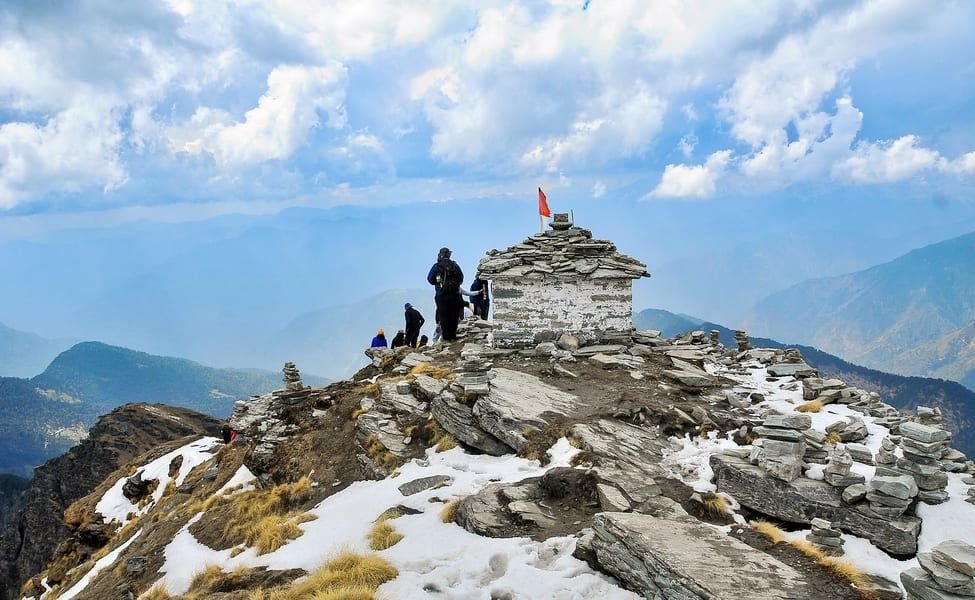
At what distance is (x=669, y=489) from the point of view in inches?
410

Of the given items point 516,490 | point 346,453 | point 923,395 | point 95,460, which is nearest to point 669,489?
point 516,490

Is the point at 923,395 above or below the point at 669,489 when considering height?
below

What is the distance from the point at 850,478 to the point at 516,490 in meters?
5.69

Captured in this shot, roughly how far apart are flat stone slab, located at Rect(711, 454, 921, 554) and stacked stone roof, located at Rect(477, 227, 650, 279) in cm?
1047

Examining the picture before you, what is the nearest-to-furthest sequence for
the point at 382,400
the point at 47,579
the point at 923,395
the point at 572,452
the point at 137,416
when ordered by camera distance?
the point at 572,452
the point at 382,400
the point at 47,579
the point at 137,416
the point at 923,395

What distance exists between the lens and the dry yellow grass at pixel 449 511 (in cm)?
1038

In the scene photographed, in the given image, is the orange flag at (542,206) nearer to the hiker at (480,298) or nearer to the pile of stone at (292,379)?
the hiker at (480,298)

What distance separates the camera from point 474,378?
15.5 meters

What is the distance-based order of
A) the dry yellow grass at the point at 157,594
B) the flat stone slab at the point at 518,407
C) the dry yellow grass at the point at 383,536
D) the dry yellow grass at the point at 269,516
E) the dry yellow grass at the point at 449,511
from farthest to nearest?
the flat stone slab at the point at 518,407 → the dry yellow grass at the point at 269,516 → the dry yellow grass at the point at 157,594 → the dry yellow grass at the point at 449,511 → the dry yellow grass at the point at 383,536

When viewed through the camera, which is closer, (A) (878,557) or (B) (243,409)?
(A) (878,557)

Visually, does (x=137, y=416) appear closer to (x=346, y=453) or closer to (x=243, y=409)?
(x=243, y=409)

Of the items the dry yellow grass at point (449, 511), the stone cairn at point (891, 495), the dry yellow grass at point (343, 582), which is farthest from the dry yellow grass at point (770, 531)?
the dry yellow grass at point (343, 582)

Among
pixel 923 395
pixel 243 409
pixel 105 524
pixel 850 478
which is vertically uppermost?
pixel 850 478

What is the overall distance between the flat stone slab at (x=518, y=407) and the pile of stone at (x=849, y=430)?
5.55m
